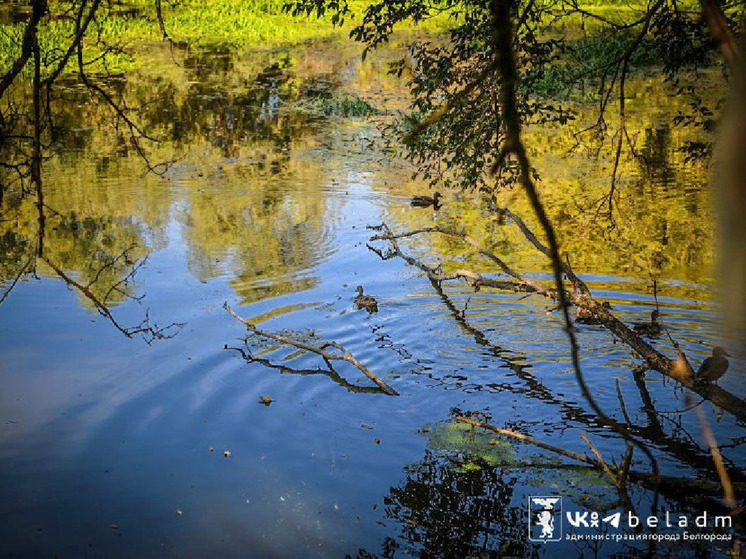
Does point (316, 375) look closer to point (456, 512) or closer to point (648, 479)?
→ point (456, 512)

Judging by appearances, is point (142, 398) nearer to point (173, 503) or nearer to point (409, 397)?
point (173, 503)

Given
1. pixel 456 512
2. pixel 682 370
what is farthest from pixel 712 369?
pixel 456 512

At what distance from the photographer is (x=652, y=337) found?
651 centimetres

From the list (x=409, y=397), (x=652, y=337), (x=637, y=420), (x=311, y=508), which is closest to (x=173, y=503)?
(x=311, y=508)

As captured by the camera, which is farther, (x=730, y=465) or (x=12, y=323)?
(x=12, y=323)

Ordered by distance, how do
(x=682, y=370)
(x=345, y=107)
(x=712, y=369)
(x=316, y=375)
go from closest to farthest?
(x=712, y=369) < (x=682, y=370) < (x=316, y=375) < (x=345, y=107)

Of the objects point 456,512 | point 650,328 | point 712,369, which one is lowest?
point 456,512

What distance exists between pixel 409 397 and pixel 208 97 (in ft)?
35.3

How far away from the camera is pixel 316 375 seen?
5941mm

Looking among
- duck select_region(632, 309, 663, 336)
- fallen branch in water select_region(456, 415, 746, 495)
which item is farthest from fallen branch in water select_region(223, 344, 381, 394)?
duck select_region(632, 309, 663, 336)

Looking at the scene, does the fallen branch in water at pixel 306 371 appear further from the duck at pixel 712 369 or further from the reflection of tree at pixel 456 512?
the duck at pixel 712 369

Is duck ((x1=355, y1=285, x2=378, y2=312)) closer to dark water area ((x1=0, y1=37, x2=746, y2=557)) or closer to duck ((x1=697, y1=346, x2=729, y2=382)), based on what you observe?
dark water area ((x1=0, y1=37, x2=746, y2=557))

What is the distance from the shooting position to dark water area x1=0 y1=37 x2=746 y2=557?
4301 millimetres

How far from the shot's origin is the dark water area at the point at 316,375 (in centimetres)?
430
